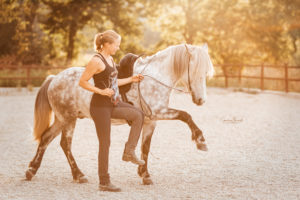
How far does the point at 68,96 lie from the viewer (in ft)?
19.2

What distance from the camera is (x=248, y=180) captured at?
5812mm

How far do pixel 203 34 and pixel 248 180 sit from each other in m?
34.3

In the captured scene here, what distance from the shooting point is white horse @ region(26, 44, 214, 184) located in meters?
5.42

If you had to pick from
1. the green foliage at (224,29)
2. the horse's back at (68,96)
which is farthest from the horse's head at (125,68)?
the green foliage at (224,29)

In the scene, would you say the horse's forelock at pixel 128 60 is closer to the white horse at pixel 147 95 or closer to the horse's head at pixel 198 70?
the white horse at pixel 147 95

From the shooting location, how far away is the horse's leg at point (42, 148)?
19.5 feet

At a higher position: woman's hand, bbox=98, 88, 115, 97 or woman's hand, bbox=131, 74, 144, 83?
woman's hand, bbox=131, 74, 144, 83

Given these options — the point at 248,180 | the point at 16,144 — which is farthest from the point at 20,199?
the point at 16,144

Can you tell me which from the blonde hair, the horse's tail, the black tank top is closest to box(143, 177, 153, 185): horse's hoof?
the black tank top

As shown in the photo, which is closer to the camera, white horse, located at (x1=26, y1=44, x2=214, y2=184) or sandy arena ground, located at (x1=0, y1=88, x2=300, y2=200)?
sandy arena ground, located at (x1=0, y1=88, x2=300, y2=200)

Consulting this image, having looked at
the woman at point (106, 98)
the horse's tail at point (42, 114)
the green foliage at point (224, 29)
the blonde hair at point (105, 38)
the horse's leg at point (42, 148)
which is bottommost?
the green foliage at point (224, 29)

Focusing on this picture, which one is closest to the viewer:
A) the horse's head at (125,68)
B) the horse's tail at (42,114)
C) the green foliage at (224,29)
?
the horse's head at (125,68)

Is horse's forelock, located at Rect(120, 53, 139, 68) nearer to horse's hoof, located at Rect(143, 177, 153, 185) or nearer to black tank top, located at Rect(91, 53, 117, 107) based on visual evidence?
black tank top, located at Rect(91, 53, 117, 107)

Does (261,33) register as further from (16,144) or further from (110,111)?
(110,111)
